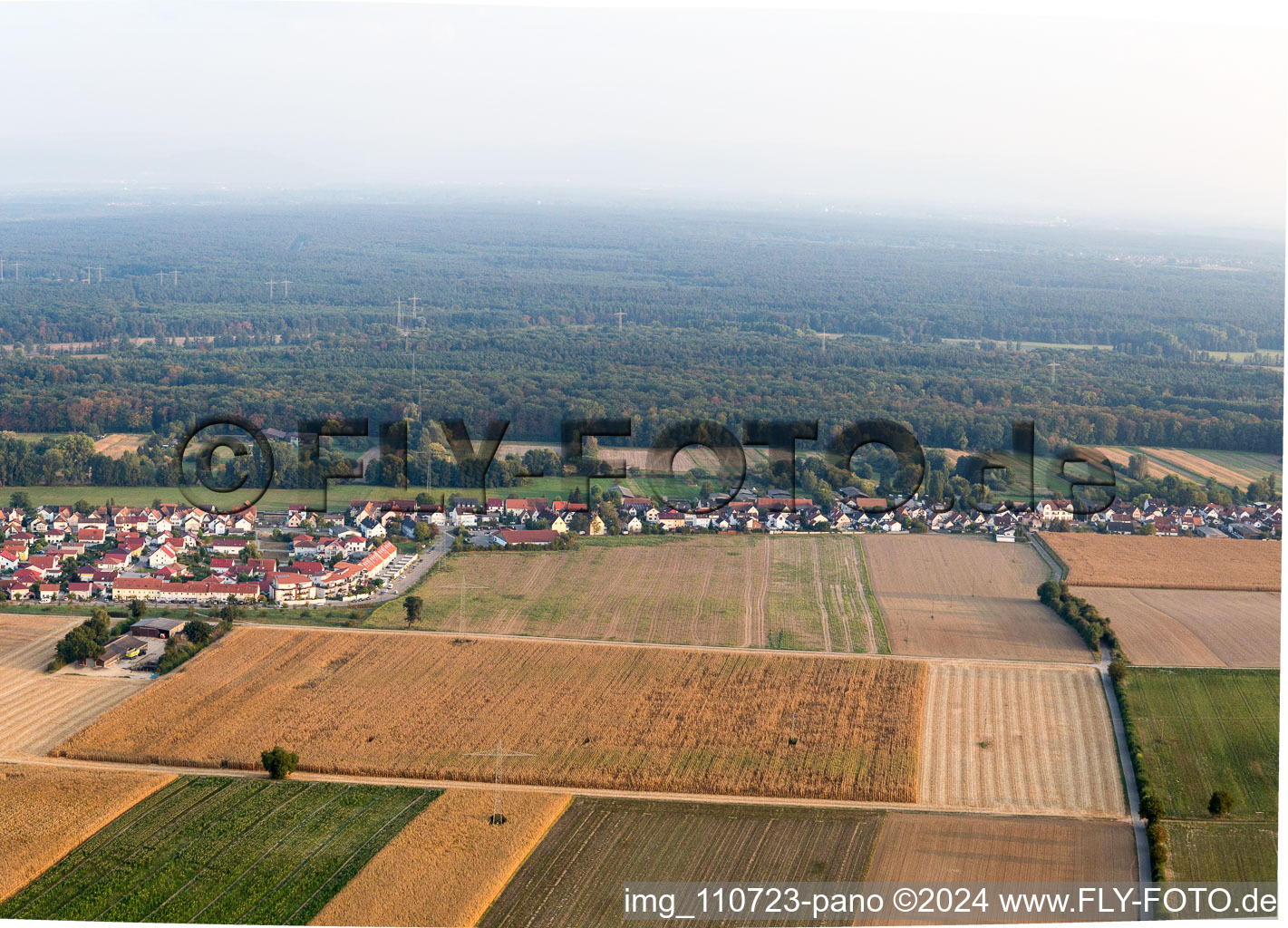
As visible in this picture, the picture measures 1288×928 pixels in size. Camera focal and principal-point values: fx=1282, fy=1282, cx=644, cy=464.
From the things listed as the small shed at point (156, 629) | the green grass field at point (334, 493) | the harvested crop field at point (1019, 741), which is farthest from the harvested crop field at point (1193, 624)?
the small shed at point (156, 629)

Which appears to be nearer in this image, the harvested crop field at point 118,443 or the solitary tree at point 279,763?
the solitary tree at point 279,763

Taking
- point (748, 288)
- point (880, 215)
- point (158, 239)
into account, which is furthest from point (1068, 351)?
point (880, 215)

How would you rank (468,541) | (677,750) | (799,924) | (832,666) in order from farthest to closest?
(468,541) < (832,666) < (677,750) < (799,924)

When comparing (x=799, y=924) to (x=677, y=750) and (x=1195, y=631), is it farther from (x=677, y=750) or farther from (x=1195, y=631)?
(x=1195, y=631)

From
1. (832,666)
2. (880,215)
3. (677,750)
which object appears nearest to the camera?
(677,750)

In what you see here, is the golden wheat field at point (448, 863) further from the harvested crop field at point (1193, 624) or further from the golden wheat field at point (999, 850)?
the harvested crop field at point (1193, 624)

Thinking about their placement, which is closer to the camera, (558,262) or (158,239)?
(558,262)

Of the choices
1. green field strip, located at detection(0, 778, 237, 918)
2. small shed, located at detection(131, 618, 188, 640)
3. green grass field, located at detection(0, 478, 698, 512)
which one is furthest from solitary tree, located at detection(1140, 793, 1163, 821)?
green grass field, located at detection(0, 478, 698, 512)
